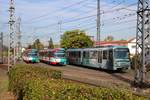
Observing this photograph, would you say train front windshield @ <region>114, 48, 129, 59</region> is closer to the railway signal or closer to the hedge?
the railway signal

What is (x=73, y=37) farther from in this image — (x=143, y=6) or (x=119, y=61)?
(x=143, y=6)

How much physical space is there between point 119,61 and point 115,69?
1.19 metres

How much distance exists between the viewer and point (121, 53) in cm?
4066

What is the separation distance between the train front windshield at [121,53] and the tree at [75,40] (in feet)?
128

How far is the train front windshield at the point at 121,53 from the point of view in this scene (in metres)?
40.1

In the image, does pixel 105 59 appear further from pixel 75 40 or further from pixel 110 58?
pixel 75 40

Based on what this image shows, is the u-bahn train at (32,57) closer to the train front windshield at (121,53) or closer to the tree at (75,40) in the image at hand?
the tree at (75,40)

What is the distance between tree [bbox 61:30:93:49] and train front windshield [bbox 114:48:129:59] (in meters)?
38.9

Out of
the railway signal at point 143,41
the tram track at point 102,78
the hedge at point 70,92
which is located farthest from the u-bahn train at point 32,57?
the hedge at point 70,92

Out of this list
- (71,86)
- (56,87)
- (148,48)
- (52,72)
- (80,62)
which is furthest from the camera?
(80,62)

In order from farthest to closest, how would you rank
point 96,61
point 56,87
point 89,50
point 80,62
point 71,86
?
1. point 80,62
2. point 89,50
3. point 96,61
4. point 56,87
5. point 71,86

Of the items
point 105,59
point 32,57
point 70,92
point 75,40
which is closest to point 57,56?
point 32,57

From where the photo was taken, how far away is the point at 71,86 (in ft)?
26.4

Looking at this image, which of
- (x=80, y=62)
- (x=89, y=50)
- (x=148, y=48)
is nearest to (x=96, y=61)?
(x=89, y=50)
